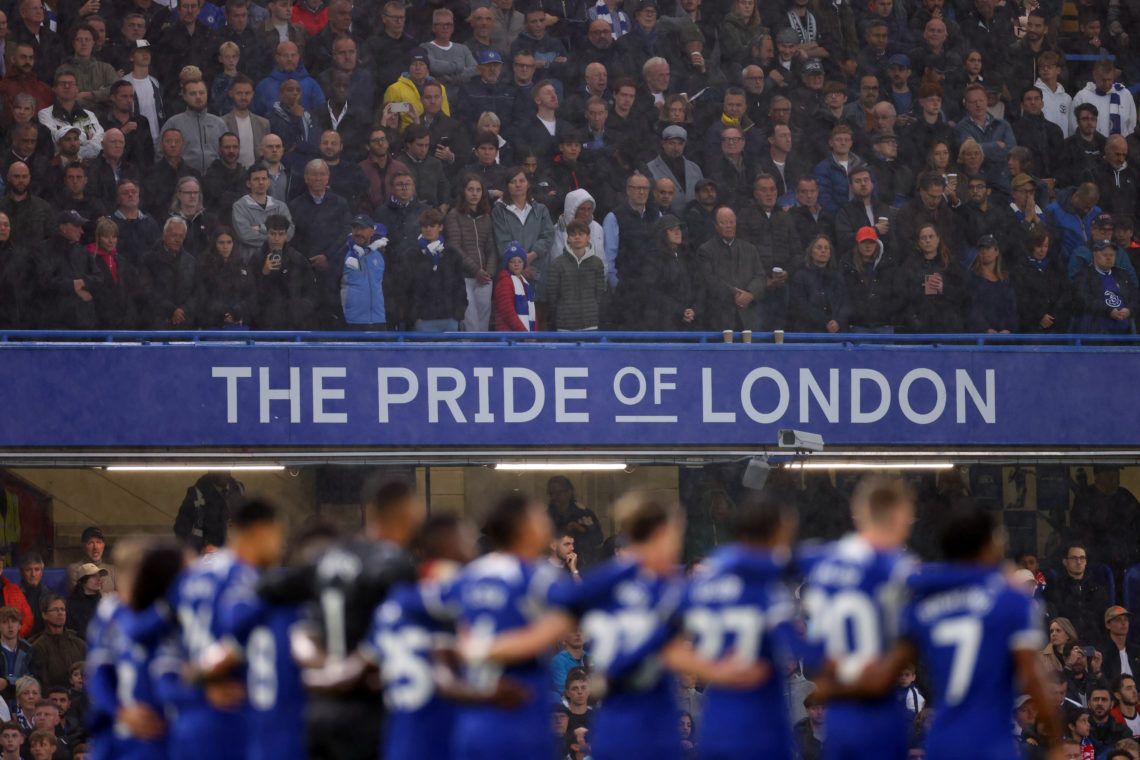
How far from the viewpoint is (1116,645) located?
14.8 metres

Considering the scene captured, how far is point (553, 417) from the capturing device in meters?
15.1

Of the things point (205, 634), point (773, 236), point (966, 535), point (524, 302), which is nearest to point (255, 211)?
point (524, 302)

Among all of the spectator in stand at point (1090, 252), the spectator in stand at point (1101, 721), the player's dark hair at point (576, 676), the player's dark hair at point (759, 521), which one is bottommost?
the spectator in stand at point (1101, 721)

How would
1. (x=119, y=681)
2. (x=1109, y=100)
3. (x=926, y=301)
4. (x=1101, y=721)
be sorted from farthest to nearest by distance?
1. (x=1109, y=100)
2. (x=926, y=301)
3. (x=1101, y=721)
4. (x=119, y=681)

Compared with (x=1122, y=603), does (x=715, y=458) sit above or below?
above

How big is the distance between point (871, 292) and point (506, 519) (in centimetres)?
985

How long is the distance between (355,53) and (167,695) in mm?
10423

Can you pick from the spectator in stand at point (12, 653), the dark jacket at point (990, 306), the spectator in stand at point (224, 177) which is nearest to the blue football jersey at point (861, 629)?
the spectator in stand at point (12, 653)

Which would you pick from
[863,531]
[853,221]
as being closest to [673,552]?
[863,531]

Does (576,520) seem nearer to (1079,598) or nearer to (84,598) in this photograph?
(84,598)

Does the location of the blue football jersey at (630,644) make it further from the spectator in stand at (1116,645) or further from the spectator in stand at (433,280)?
the spectator in stand at (1116,645)

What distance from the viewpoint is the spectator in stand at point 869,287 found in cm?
1605

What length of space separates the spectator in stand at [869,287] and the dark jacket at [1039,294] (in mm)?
1340

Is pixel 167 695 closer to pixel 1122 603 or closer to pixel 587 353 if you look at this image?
pixel 587 353
